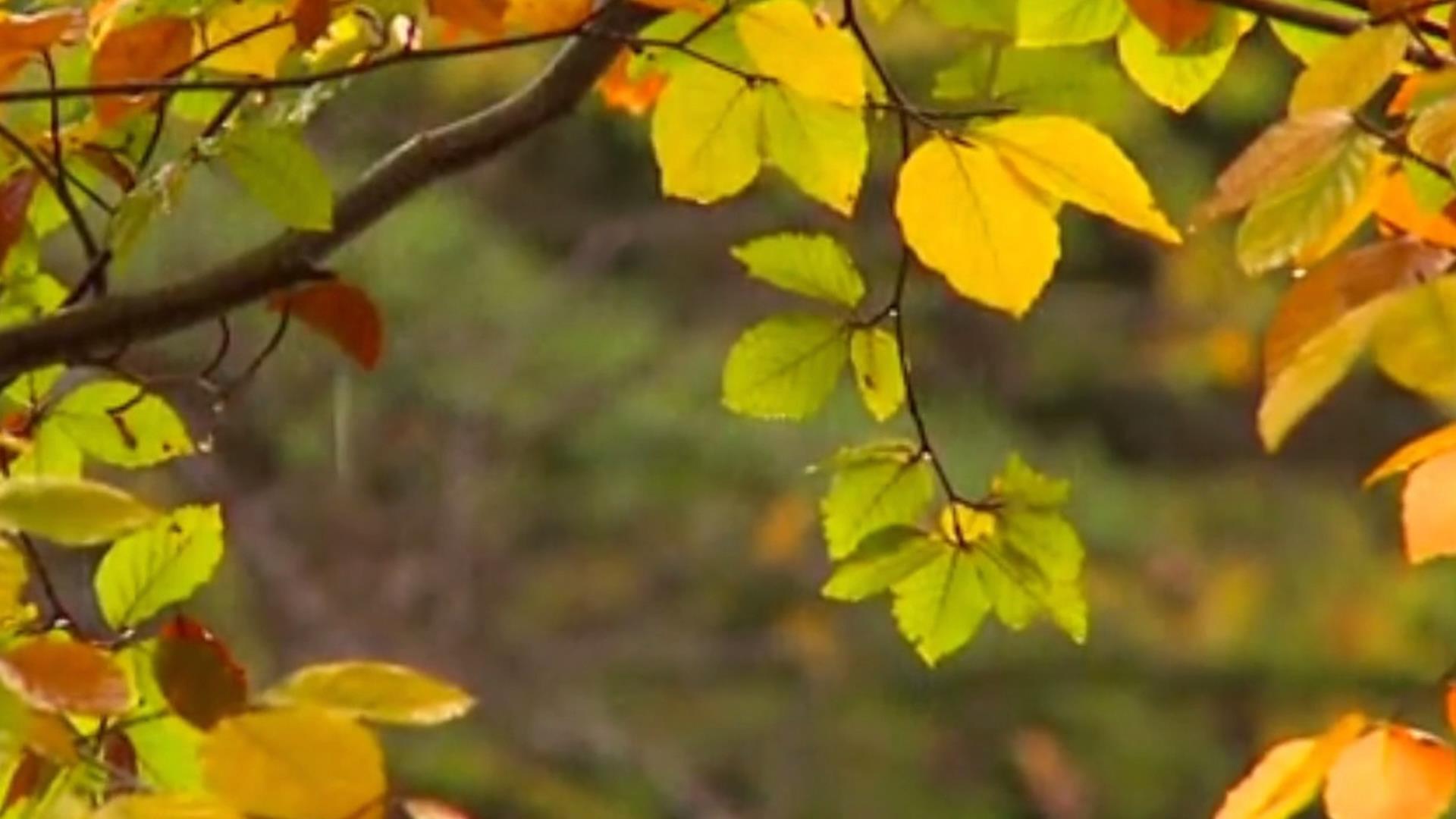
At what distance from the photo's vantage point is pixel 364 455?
261 centimetres

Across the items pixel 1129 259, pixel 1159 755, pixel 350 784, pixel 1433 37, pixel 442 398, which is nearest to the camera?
pixel 350 784

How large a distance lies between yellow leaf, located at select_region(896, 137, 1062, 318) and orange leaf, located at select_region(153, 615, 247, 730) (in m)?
0.13

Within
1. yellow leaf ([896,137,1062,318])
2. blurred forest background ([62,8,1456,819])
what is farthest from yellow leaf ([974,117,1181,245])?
blurred forest background ([62,8,1456,819])

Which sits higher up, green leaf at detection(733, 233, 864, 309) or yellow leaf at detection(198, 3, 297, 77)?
yellow leaf at detection(198, 3, 297, 77)

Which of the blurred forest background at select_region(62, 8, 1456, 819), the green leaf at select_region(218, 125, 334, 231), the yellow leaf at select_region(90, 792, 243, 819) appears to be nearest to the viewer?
the yellow leaf at select_region(90, 792, 243, 819)

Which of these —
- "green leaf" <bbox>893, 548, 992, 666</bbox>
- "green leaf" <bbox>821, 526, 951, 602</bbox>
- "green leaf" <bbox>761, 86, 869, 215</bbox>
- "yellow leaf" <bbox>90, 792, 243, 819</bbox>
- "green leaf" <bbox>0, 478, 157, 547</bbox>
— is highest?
"green leaf" <bbox>0, 478, 157, 547</bbox>

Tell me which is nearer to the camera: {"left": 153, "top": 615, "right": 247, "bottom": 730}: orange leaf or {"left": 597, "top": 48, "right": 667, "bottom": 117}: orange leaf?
{"left": 153, "top": 615, "right": 247, "bottom": 730}: orange leaf

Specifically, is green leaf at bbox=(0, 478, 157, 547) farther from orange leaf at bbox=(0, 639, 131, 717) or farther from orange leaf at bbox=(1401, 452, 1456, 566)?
orange leaf at bbox=(1401, 452, 1456, 566)

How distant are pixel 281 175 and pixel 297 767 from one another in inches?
4.9

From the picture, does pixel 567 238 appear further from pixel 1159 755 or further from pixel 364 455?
pixel 1159 755

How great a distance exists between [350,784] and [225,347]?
182mm

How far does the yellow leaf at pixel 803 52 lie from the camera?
1.41ft

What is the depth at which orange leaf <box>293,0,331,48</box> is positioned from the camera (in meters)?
0.46

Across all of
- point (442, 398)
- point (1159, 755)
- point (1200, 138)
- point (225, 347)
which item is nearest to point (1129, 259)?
point (1200, 138)
